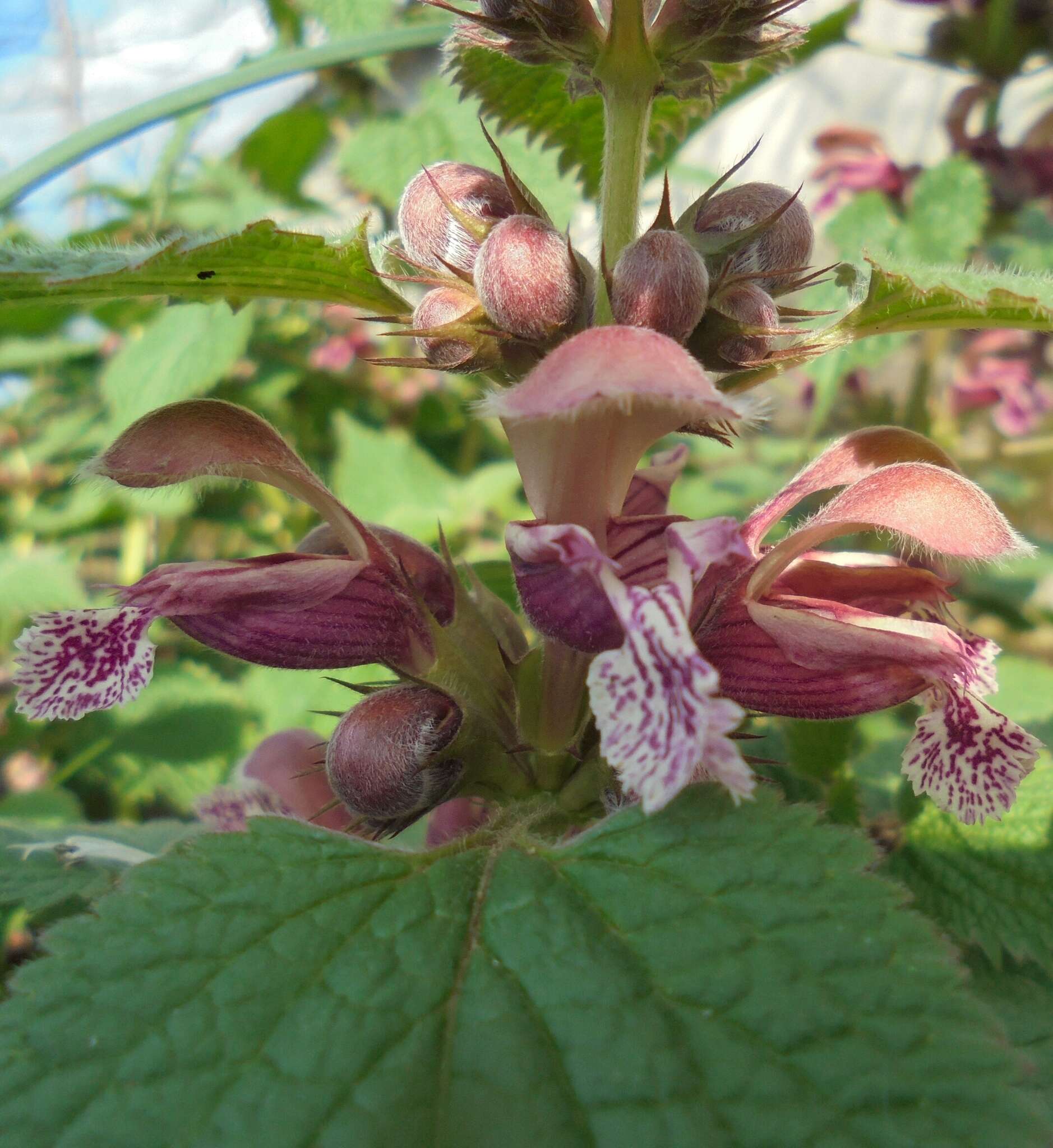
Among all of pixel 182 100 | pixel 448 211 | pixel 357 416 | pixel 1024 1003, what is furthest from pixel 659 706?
pixel 357 416

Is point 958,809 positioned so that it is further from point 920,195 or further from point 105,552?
point 105,552

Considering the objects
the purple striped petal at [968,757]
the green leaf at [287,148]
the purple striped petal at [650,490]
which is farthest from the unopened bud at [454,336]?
the green leaf at [287,148]

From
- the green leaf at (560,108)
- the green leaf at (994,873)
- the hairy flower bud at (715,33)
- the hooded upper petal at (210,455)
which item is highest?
the hairy flower bud at (715,33)

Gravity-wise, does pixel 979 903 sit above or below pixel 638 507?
below

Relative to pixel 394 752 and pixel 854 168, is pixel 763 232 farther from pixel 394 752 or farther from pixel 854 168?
pixel 854 168

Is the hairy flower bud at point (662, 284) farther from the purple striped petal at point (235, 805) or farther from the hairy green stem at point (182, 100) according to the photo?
the hairy green stem at point (182, 100)

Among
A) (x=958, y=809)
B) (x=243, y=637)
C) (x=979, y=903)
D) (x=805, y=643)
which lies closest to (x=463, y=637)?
(x=243, y=637)
